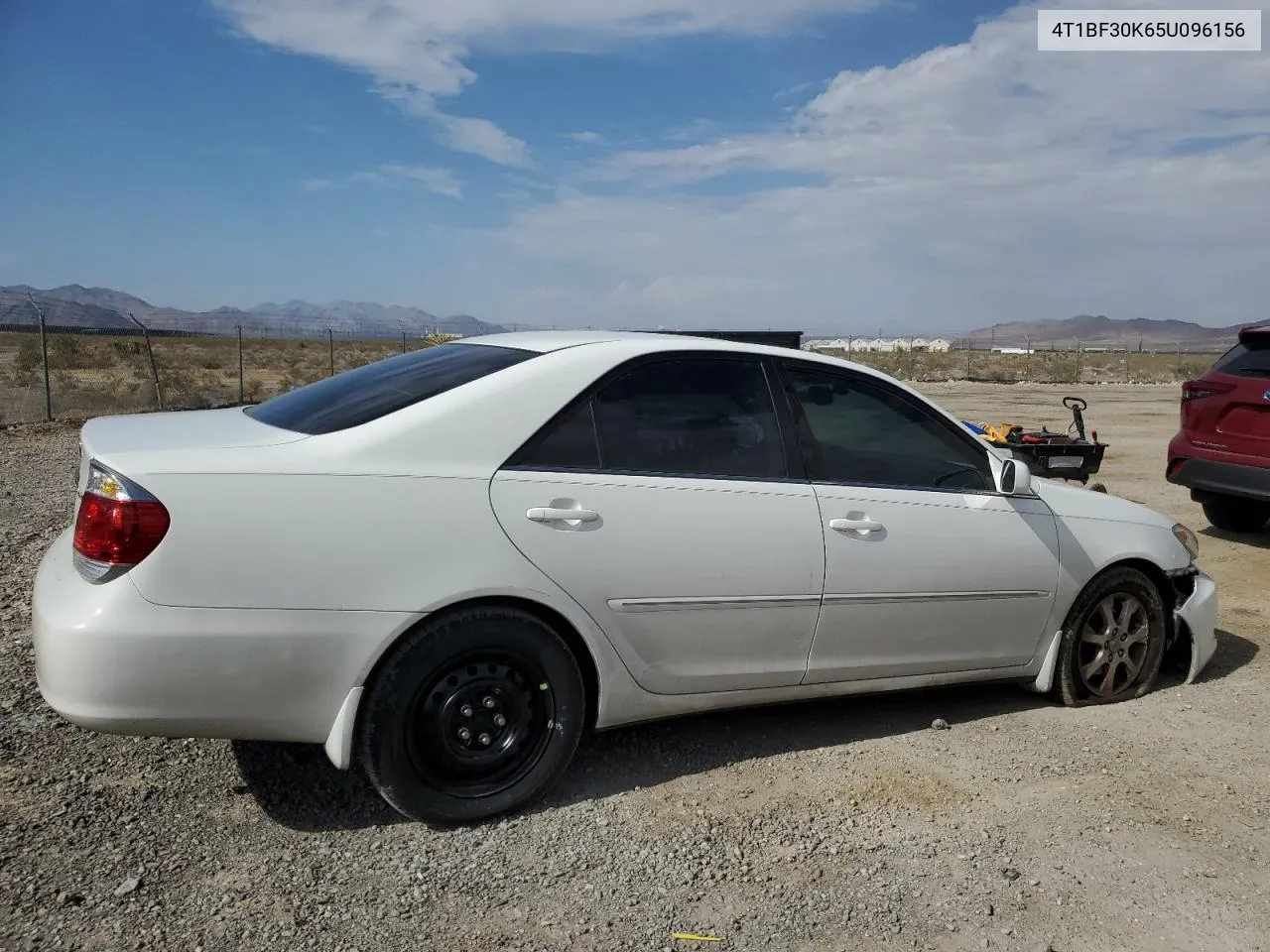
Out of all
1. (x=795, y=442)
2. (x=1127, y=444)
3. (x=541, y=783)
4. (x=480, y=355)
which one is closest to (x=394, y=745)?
(x=541, y=783)

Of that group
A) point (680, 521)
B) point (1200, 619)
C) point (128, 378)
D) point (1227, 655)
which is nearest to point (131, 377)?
point (128, 378)

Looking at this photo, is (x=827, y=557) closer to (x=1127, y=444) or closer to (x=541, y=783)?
(x=541, y=783)

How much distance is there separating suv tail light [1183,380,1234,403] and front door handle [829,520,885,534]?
493cm

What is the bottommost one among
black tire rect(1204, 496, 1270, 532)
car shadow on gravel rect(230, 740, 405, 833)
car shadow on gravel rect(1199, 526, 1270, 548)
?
car shadow on gravel rect(230, 740, 405, 833)

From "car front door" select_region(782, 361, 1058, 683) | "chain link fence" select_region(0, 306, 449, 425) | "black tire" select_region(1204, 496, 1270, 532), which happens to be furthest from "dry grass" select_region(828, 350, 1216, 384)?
"car front door" select_region(782, 361, 1058, 683)

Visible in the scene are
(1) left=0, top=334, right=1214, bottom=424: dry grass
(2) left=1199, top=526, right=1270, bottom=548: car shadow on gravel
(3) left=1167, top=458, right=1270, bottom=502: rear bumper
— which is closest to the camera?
(3) left=1167, top=458, right=1270, bottom=502: rear bumper

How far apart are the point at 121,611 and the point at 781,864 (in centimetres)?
209

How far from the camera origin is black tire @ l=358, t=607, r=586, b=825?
10.2 ft

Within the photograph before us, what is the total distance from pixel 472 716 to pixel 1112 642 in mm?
2992

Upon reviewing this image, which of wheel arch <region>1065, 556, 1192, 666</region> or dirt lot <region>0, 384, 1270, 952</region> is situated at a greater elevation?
wheel arch <region>1065, 556, 1192, 666</region>

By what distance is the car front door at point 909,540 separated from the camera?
3812mm

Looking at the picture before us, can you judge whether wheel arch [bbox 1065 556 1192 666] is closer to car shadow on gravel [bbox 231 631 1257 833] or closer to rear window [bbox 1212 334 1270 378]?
car shadow on gravel [bbox 231 631 1257 833]

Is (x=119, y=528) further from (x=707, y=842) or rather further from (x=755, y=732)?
(x=755, y=732)

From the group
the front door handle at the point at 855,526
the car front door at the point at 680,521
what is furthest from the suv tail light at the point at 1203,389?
the car front door at the point at 680,521
